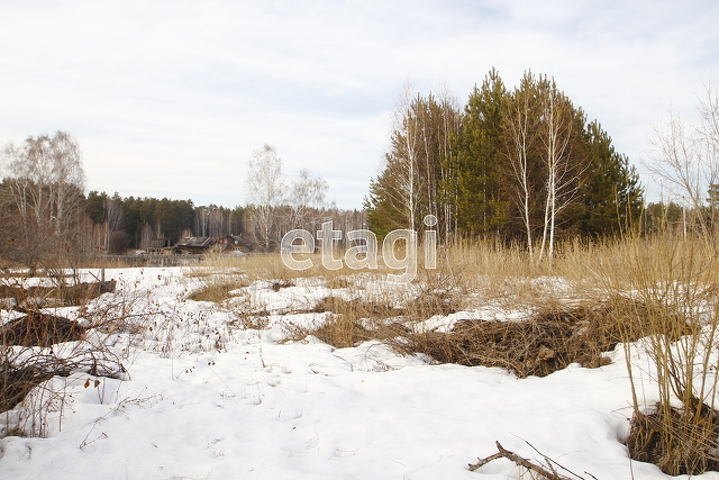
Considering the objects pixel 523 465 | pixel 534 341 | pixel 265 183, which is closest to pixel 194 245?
pixel 265 183

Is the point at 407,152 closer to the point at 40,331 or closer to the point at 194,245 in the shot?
the point at 40,331

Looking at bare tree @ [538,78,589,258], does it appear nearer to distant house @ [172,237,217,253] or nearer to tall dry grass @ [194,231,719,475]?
tall dry grass @ [194,231,719,475]

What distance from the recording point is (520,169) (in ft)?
49.0

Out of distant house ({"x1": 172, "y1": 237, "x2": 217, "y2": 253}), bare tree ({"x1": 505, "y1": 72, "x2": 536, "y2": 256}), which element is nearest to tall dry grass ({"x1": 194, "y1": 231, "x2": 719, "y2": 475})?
bare tree ({"x1": 505, "y1": 72, "x2": 536, "y2": 256})

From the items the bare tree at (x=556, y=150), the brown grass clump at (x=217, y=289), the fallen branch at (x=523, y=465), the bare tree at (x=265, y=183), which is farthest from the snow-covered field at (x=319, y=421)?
the bare tree at (x=265, y=183)

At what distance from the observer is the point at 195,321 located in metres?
6.96

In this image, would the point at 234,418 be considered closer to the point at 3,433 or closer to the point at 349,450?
the point at 349,450

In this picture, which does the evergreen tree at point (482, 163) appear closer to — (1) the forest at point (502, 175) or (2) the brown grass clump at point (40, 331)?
(1) the forest at point (502, 175)

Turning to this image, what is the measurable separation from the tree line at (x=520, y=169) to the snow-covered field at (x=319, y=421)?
11.4 metres

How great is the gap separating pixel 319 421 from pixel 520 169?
13960 millimetres

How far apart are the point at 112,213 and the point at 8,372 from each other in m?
49.9

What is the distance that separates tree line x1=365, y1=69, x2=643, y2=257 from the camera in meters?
14.6

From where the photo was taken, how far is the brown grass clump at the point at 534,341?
14.3 ft

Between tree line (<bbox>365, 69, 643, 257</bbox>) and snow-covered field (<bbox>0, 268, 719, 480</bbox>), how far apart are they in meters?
11.4
